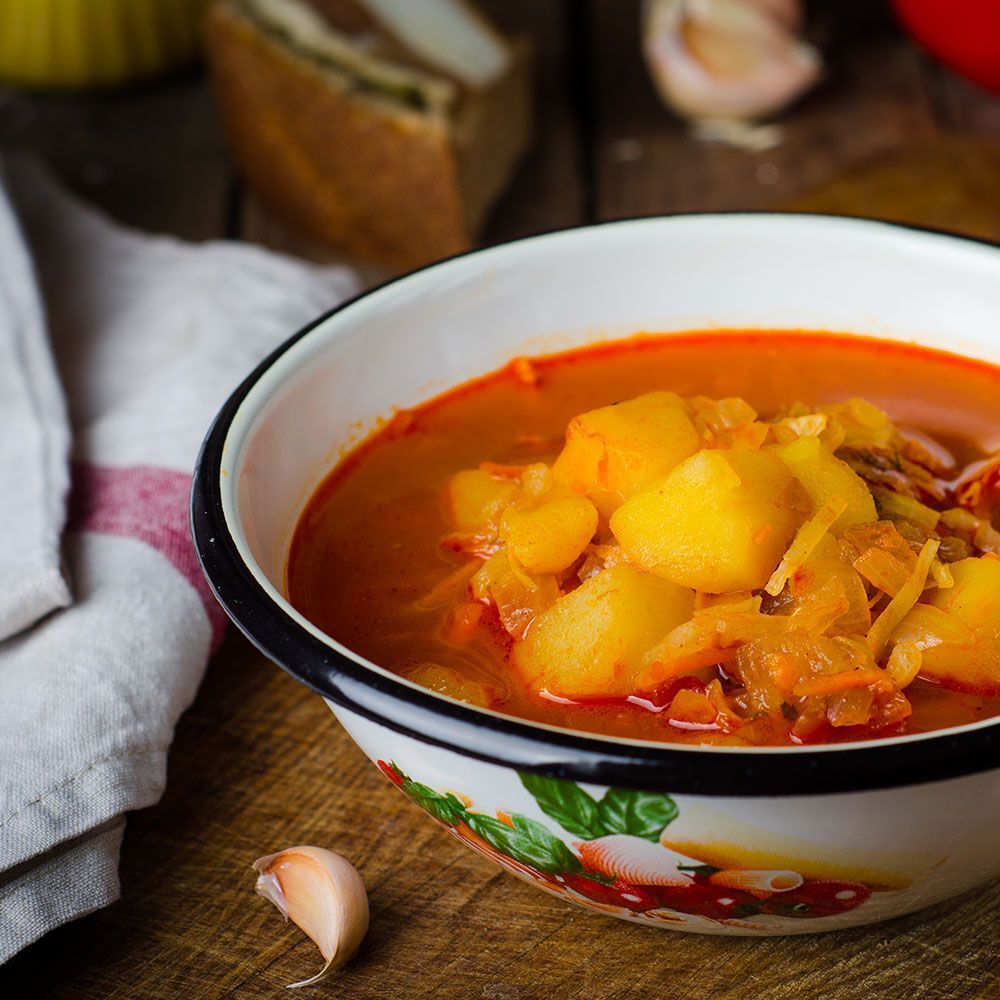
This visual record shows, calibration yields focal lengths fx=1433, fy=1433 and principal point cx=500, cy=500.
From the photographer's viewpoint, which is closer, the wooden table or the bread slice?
the wooden table

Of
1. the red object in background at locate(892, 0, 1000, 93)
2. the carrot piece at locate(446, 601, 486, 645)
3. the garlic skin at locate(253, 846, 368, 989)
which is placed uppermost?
the carrot piece at locate(446, 601, 486, 645)

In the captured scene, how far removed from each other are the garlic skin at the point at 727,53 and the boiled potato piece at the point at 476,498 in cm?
200

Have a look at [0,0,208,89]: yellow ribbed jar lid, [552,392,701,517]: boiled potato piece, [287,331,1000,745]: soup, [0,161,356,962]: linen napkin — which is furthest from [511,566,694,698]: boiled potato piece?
[0,0,208,89]: yellow ribbed jar lid

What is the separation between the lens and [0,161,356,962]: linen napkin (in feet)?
5.40

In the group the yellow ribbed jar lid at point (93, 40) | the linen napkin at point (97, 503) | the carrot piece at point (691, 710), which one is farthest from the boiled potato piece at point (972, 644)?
A: the yellow ribbed jar lid at point (93, 40)

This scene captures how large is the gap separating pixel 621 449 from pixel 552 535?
0.46 ft

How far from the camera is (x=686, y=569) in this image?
148 centimetres

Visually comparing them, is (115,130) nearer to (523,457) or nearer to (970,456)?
(523,457)

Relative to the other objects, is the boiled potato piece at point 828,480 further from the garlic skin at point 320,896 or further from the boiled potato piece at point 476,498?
the garlic skin at point 320,896

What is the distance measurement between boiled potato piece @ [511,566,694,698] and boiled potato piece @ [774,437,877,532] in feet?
0.60

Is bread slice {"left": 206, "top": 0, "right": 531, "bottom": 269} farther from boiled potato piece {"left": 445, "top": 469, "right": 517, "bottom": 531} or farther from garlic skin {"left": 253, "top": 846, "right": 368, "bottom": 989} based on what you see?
garlic skin {"left": 253, "top": 846, "right": 368, "bottom": 989}

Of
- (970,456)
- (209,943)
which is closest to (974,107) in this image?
(970,456)

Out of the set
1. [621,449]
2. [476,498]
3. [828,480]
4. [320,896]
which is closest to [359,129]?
[476,498]

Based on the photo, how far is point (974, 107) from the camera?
3678 mm
